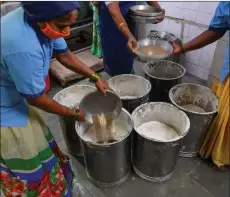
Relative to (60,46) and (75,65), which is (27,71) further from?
(75,65)

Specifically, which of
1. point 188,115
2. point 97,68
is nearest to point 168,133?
point 188,115

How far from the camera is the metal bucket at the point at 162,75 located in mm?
1930

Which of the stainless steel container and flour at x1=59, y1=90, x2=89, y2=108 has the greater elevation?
the stainless steel container

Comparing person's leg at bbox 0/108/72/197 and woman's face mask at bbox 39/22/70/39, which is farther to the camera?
person's leg at bbox 0/108/72/197

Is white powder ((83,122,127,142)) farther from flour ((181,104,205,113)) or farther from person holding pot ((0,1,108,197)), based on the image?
flour ((181,104,205,113))

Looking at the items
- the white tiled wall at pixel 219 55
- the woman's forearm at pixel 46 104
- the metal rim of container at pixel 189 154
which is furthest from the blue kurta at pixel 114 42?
the woman's forearm at pixel 46 104

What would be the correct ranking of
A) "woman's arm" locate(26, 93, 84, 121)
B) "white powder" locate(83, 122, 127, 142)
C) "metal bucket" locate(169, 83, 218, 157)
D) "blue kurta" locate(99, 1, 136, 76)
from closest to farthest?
"woman's arm" locate(26, 93, 84, 121)
"metal bucket" locate(169, 83, 218, 157)
"white powder" locate(83, 122, 127, 142)
"blue kurta" locate(99, 1, 136, 76)

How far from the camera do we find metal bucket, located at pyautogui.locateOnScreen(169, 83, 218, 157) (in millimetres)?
1534

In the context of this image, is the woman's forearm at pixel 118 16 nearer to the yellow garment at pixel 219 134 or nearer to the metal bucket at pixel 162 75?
the metal bucket at pixel 162 75

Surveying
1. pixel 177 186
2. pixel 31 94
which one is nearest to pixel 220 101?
pixel 177 186

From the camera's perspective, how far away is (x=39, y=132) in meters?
1.13

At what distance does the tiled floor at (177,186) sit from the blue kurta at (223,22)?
775mm

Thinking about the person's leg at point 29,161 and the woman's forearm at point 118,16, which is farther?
the woman's forearm at point 118,16

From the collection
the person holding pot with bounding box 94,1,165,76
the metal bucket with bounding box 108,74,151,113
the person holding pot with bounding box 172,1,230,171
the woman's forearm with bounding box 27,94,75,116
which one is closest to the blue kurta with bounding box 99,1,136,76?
the person holding pot with bounding box 94,1,165,76
